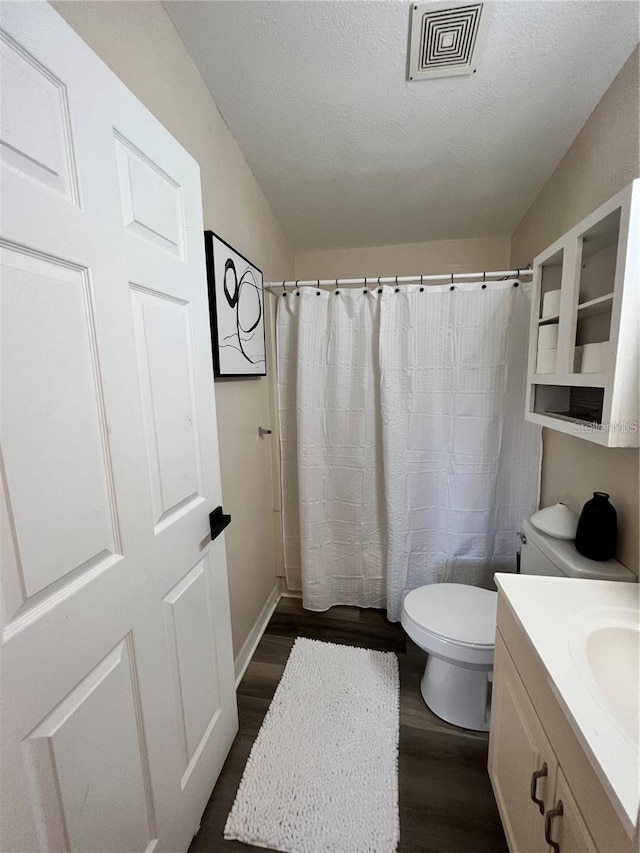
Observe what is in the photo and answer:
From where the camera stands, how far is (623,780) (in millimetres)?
479

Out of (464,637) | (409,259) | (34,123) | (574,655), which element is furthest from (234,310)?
(464,637)

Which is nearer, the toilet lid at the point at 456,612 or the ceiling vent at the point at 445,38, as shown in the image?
the ceiling vent at the point at 445,38

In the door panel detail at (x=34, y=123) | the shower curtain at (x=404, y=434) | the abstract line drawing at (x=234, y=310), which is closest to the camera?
the door panel detail at (x=34, y=123)

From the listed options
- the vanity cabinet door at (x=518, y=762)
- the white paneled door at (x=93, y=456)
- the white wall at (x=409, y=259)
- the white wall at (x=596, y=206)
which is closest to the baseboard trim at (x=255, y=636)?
the white paneled door at (x=93, y=456)

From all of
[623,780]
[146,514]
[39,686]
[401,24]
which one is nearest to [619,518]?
[623,780]

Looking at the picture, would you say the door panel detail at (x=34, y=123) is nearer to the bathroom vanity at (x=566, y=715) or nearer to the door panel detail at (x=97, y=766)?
the door panel detail at (x=97, y=766)

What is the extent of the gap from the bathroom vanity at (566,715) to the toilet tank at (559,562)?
0.34 feet

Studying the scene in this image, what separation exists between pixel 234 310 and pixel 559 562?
1.50 meters

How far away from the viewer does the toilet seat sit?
1.25 m

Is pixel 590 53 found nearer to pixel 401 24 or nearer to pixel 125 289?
pixel 401 24

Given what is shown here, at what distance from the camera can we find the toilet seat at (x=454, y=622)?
125 centimetres

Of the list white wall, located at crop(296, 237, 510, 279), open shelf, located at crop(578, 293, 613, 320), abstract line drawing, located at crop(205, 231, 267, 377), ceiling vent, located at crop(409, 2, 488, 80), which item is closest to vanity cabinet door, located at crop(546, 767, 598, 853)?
open shelf, located at crop(578, 293, 613, 320)

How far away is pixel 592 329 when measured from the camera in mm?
1028

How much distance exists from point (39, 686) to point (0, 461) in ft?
1.18
